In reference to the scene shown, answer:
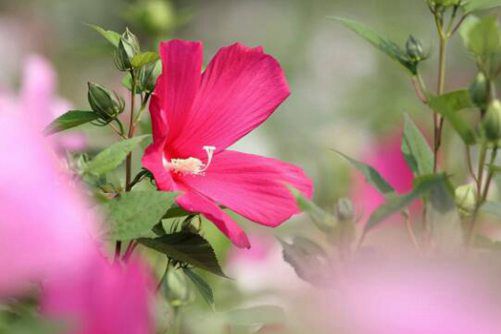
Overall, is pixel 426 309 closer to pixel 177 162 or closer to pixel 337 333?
pixel 337 333

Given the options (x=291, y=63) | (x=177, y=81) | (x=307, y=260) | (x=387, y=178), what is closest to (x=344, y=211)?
(x=307, y=260)

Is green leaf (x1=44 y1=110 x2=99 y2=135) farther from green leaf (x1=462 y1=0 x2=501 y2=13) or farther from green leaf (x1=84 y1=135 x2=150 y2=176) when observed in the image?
green leaf (x1=462 y1=0 x2=501 y2=13)

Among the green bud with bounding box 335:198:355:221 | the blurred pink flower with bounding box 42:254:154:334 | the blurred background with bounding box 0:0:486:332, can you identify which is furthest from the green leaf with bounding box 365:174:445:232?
the blurred background with bounding box 0:0:486:332

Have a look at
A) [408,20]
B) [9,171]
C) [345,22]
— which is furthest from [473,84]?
[408,20]

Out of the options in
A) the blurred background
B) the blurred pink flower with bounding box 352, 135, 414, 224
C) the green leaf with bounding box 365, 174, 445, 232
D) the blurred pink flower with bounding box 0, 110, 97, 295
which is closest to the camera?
the blurred pink flower with bounding box 0, 110, 97, 295

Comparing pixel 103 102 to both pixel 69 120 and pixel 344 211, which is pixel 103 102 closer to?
pixel 69 120
